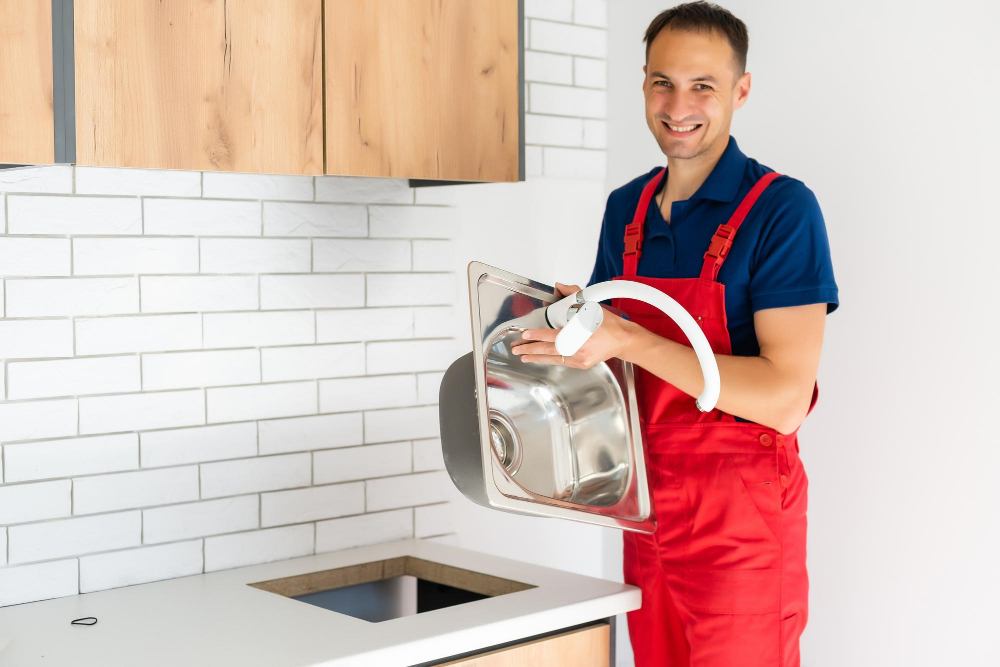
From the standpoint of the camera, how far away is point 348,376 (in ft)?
8.14

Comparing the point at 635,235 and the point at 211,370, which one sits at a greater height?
the point at 635,235

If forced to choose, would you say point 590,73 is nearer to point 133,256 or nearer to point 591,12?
point 591,12

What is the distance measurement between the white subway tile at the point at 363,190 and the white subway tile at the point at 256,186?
1.5 inches

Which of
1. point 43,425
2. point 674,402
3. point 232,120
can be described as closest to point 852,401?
point 674,402

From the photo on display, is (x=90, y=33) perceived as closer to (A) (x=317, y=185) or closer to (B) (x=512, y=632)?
(A) (x=317, y=185)

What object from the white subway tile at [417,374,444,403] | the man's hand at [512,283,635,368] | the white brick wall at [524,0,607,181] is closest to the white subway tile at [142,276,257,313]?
the white subway tile at [417,374,444,403]

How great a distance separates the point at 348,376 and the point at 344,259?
0.27 meters

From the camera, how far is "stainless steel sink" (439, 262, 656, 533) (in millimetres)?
1777

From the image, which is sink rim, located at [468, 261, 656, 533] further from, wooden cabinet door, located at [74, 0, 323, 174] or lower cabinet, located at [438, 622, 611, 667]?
wooden cabinet door, located at [74, 0, 323, 174]

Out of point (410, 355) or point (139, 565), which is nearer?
point (139, 565)

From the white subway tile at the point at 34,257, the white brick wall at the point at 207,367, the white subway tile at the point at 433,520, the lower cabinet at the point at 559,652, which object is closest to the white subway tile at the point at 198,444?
the white brick wall at the point at 207,367

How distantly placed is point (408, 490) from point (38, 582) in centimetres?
88

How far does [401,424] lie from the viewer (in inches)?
102

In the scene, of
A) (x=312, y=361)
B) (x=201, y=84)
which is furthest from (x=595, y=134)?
(x=201, y=84)
